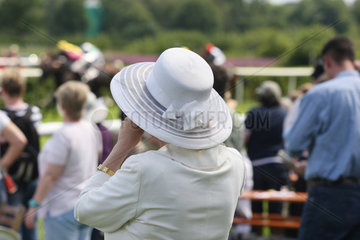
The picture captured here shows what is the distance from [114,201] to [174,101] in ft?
1.26

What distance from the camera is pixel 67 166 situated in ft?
12.0

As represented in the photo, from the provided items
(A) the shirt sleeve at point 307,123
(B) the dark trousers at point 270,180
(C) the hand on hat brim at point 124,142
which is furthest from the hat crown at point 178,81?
(B) the dark trousers at point 270,180

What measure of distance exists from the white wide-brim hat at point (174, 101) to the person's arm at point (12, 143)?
8.67 feet

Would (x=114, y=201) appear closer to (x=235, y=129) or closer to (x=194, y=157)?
(x=194, y=157)

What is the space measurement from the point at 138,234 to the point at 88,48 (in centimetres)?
695

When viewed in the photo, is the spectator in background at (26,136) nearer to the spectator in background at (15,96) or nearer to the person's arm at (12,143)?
the spectator in background at (15,96)

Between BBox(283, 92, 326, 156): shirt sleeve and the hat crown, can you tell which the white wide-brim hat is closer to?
the hat crown

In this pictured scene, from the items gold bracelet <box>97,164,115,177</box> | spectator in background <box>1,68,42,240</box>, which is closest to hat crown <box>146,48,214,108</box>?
gold bracelet <box>97,164,115,177</box>

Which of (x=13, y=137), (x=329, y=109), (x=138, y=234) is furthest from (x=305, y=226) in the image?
(x=13, y=137)

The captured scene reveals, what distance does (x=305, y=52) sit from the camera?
782 inches

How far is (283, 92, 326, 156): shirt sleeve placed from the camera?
3.33 m

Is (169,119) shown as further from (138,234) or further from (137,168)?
(138,234)

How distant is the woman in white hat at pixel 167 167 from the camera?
1627 millimetres

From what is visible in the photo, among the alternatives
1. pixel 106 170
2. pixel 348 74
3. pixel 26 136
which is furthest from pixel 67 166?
pixel 348 74
